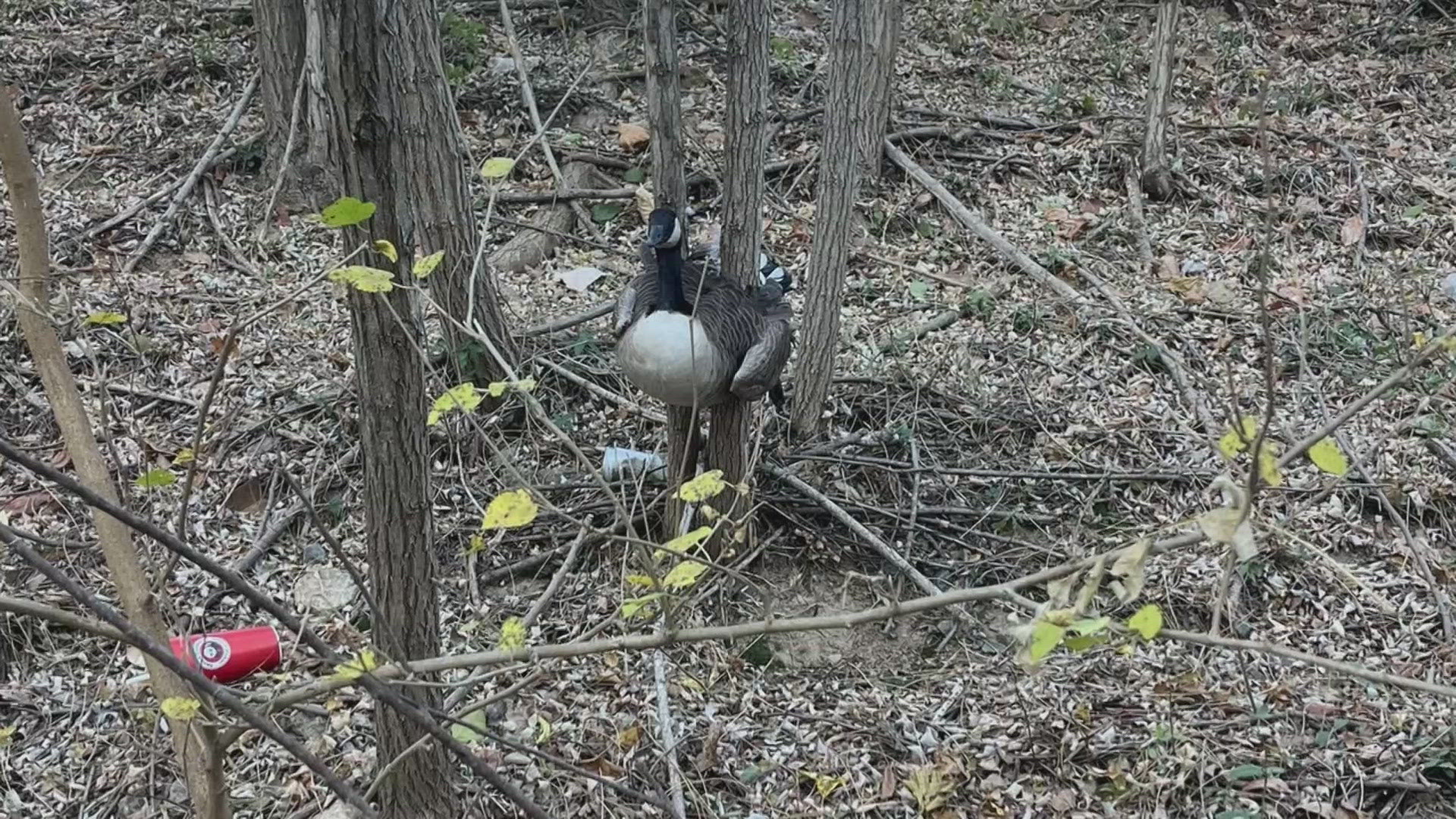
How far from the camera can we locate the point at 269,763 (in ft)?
10.8

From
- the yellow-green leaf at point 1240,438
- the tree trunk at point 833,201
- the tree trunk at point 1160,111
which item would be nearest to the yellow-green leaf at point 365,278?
the yellow-green leaf at point 1240,438

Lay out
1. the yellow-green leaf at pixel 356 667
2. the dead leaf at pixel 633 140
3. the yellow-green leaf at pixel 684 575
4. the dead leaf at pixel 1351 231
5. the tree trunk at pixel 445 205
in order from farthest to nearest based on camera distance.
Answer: the dead leaf at pixel 633 140
the dead leaf at pixel 1351 231
the tree trunk at pixel 445 205
the yellow-green leaf at pixel 684 575
the yellow-green leaf at pixel 356 667

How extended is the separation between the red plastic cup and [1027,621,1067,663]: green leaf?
2.54 meters

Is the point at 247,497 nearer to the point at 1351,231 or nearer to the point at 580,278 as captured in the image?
the point at 580,278

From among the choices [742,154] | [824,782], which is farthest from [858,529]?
[742,154]

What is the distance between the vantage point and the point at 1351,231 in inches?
232

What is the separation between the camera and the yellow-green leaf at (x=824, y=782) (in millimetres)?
3260

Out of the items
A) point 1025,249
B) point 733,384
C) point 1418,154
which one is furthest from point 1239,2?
point 733,384

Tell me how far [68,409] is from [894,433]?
304 centimetres

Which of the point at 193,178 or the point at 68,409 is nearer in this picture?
the point at 68,409

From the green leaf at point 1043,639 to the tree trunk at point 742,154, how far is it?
1.85m

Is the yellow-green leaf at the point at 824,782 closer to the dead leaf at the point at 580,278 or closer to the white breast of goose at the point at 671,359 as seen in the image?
the white breast of goose at the point at 671,359

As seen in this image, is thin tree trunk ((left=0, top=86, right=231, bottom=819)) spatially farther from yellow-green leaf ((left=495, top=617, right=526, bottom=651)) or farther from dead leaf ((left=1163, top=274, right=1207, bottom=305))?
dead leaf ((left=1163, top=274, right=1207, bottom=305))

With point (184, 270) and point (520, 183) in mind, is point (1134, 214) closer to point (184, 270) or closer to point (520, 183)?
point (520, 183)
